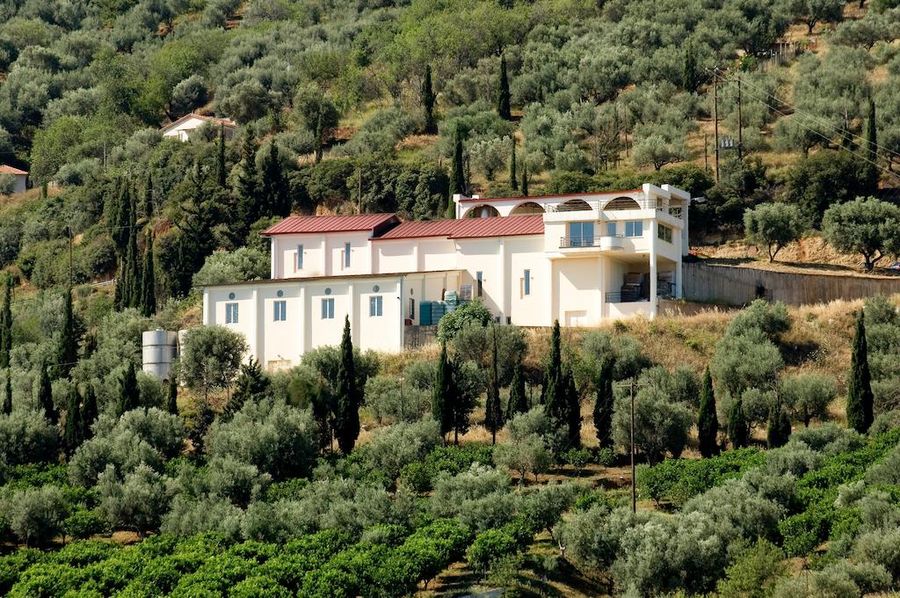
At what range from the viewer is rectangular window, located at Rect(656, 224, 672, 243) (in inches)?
3020

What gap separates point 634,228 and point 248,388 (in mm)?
17768

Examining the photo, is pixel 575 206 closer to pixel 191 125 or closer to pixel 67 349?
pixel 67 349

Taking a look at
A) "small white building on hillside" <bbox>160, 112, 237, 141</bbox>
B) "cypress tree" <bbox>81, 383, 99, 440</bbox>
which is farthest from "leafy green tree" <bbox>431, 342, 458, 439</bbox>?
"small white building on hillside" <bbox>160, 112, 237, 141</bbox>

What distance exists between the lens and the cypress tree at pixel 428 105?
11456 centimetres

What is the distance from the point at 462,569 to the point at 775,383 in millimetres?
17143

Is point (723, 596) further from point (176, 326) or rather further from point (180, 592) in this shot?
point (176, 326)

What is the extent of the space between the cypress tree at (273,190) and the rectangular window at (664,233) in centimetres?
2500

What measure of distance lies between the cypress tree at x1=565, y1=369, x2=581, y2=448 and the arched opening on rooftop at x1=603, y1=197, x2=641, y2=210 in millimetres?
14210

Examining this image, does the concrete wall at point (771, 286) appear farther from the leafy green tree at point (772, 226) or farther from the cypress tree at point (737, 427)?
the cypress tree at point (737, 427)

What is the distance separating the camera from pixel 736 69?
11375cm

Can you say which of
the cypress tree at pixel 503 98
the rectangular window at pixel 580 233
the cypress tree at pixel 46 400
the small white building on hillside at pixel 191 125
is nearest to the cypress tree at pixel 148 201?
the small white building on hillside at pixel 191 125

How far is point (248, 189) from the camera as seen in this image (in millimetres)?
95375

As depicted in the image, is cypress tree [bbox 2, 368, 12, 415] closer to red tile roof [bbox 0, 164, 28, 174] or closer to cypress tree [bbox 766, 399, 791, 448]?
cypress tree [bbox 766, 399, 791, 448]

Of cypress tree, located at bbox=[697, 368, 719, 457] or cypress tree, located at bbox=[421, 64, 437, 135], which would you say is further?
cypress tree, located at bbox=[421, 64, 437, 135]
